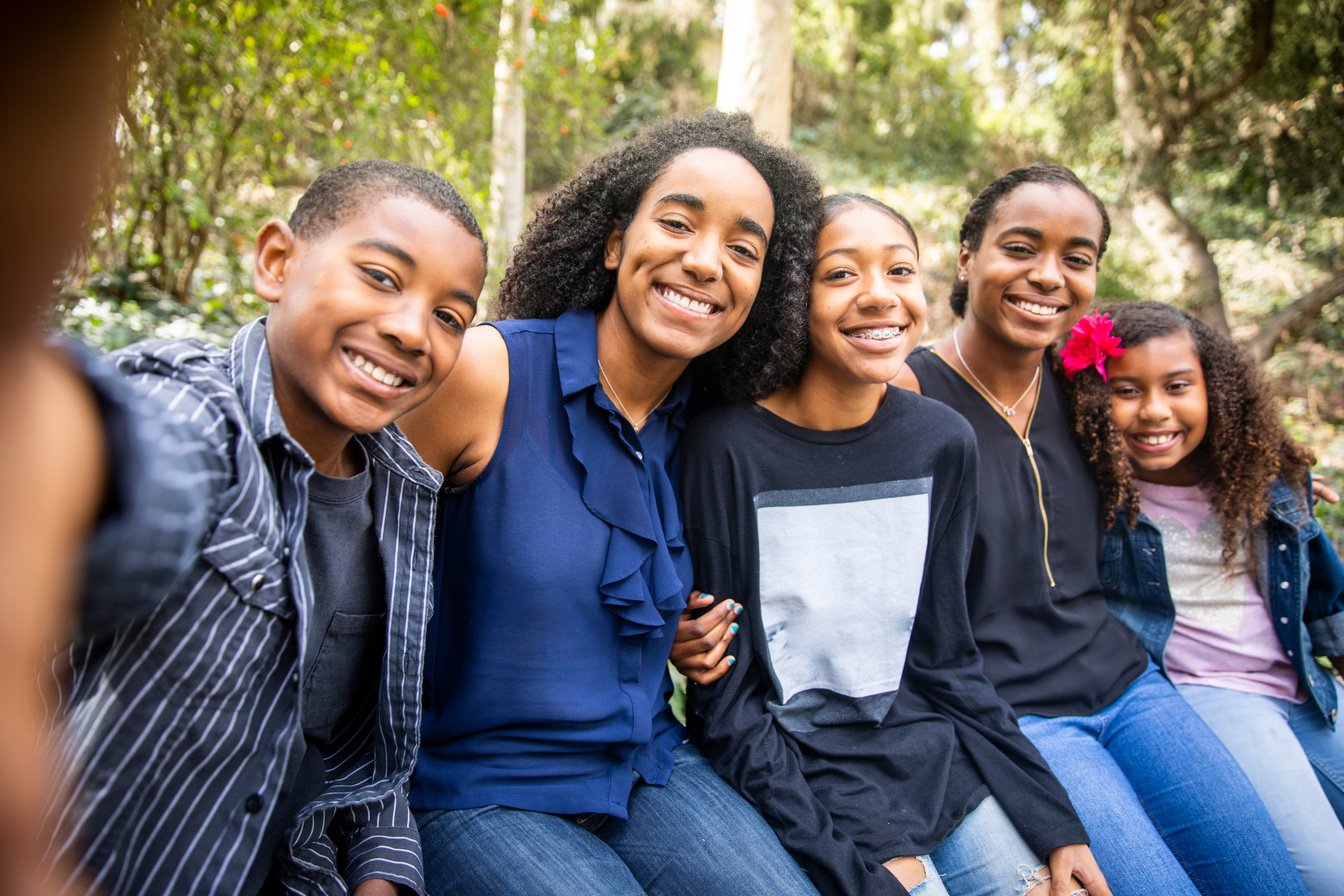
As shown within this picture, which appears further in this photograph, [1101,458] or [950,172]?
[950,172]

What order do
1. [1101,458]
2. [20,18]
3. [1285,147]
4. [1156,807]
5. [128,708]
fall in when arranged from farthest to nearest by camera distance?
[1285,147]
[1101,458]
[1156,807]
[128,708]
[20,18]

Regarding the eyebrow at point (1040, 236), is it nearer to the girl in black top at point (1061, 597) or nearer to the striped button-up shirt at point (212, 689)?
the girl in black top at point (1061, 597)

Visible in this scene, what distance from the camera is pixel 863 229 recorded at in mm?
2393

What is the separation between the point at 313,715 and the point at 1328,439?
8799 millimetres

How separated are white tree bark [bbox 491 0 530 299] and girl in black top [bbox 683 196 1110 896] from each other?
575 cm

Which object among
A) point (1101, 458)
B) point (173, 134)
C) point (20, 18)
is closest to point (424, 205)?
point (20, 18)

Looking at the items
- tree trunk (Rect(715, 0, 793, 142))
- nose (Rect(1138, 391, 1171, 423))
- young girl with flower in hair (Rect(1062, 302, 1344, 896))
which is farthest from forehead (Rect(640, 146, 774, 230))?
tree trunk (Rect(715, 0, 793, 142))

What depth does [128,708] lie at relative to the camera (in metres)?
1.30

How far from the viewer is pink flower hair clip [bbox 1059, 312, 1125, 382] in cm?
286

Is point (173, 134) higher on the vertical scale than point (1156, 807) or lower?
higher

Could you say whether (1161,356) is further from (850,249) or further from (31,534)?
(31,534)

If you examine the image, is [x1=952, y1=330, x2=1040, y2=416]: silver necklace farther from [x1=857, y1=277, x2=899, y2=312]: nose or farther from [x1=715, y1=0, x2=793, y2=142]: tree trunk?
[x1=715, y1=0, x2=793, y2=142]: tree trunk

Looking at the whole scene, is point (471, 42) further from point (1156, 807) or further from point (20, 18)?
point (20, 18)

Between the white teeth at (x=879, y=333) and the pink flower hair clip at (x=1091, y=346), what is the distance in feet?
2.89
